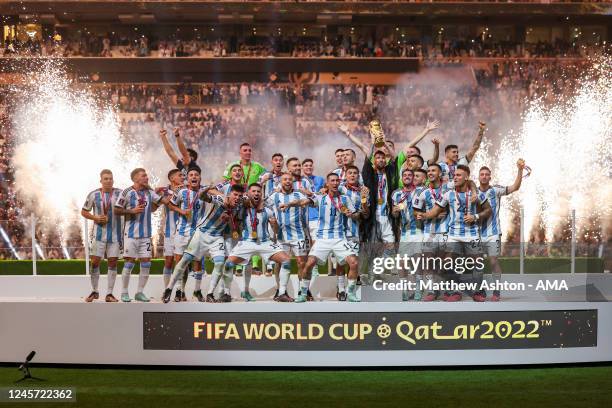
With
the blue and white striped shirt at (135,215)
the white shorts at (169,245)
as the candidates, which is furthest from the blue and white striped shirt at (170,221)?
the blue and white striped shirt at (135,215)

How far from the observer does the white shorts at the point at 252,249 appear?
9203 millimetres

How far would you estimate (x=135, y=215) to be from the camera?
9.48 meters

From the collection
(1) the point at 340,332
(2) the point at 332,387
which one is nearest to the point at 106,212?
(1) the point at 340,332

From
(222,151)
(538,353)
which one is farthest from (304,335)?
(222,151)

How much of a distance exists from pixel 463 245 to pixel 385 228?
121 cm

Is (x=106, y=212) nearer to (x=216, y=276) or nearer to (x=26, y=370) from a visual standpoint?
(x=216, y=276)

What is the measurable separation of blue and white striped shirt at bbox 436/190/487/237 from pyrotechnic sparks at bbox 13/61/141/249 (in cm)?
1825

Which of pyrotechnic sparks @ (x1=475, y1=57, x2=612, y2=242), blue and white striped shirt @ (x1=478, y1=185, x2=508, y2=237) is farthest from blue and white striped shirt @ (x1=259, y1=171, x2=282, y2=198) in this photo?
pyrotechnic sparks @ (x1=475, y1=57, x2=612, y2=242)

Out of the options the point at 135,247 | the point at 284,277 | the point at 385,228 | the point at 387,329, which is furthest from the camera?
the point at 385,228

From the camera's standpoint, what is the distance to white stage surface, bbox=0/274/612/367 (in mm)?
8266

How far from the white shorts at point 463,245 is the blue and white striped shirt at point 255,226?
6.37ft

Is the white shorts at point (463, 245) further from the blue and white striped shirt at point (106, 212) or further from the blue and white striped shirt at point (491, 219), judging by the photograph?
the blue and white striped shirt at point (106, 212)

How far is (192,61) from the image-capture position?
85.9ft

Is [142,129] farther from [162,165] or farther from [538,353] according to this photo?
[538,353]
